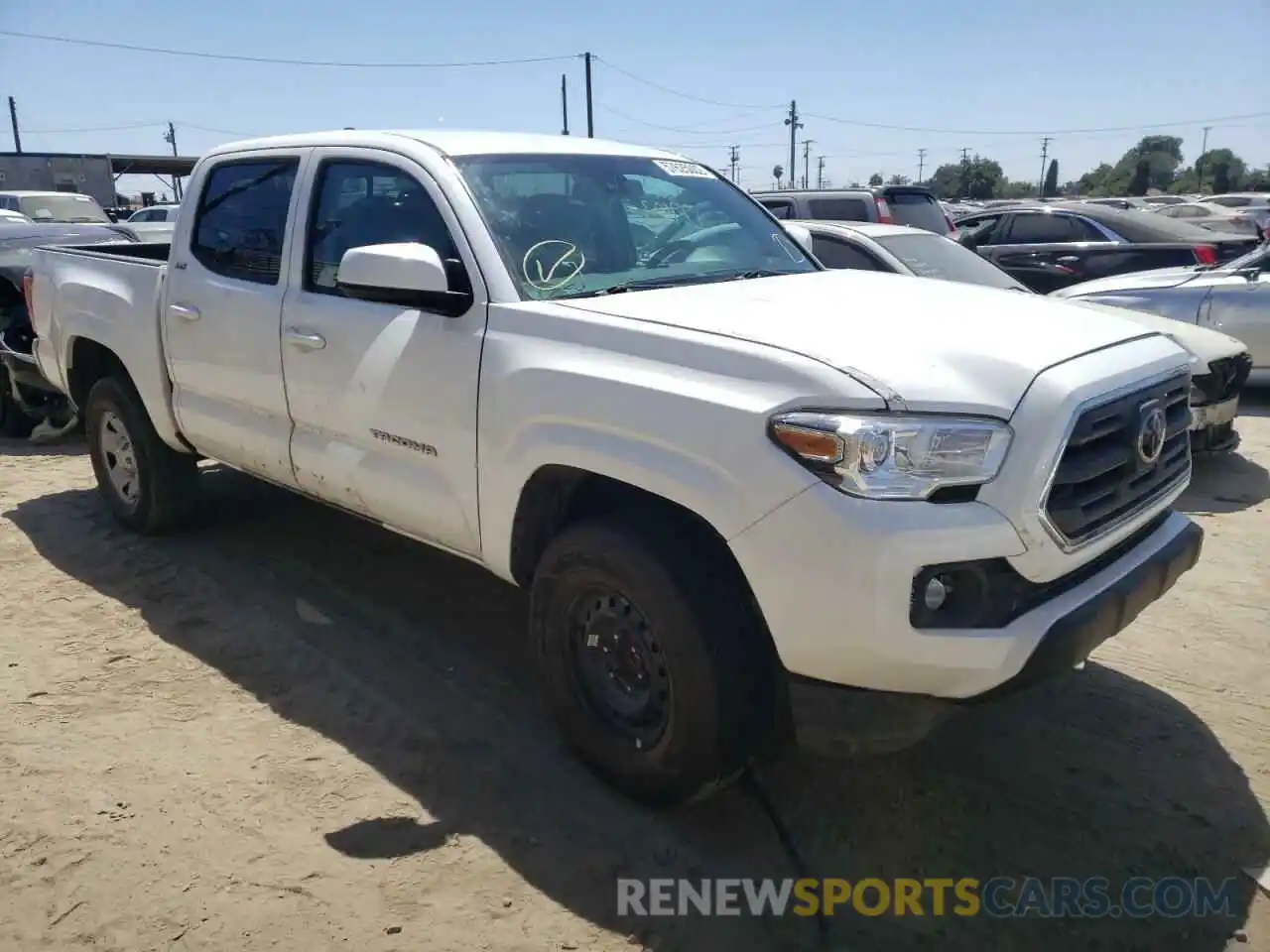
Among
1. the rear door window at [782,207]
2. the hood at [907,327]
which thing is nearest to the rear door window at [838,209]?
the rear door window at [782,207]

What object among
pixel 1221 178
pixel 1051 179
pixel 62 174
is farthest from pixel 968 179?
pixel 62 174

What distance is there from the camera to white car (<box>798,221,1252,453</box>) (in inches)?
237

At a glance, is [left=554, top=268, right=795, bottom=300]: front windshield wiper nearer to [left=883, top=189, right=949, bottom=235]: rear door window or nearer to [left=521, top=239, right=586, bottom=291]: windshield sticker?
[left=521, top=239, right=586, bottom=291]: windshield sticker

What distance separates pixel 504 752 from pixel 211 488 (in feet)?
12.4

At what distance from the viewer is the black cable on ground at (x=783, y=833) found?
2.66 m

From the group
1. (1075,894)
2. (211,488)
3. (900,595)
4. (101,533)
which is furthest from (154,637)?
(1075,894)

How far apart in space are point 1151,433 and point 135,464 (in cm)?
471

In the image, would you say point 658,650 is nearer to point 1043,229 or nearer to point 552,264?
point 552,264

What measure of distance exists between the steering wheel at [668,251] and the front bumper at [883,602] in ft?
4.65

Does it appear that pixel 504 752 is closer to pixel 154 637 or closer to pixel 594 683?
pixel 594 683

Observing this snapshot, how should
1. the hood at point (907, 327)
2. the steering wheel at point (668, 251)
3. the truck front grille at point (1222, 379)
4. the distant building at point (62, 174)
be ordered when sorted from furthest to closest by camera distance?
the distant building at point (62, 174) < the truck front grille at point (1222, 379) < the steering wheel at point (668, 251) < the hood at point (907, 327)

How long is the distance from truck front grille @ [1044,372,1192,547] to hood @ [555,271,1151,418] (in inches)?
7.2

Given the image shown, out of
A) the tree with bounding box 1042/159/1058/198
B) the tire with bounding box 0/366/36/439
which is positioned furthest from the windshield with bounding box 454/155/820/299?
the tree with bounding box 1042/159/1058/198

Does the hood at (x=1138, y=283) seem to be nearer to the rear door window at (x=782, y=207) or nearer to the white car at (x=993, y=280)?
the white car at (x=993, y=280)
